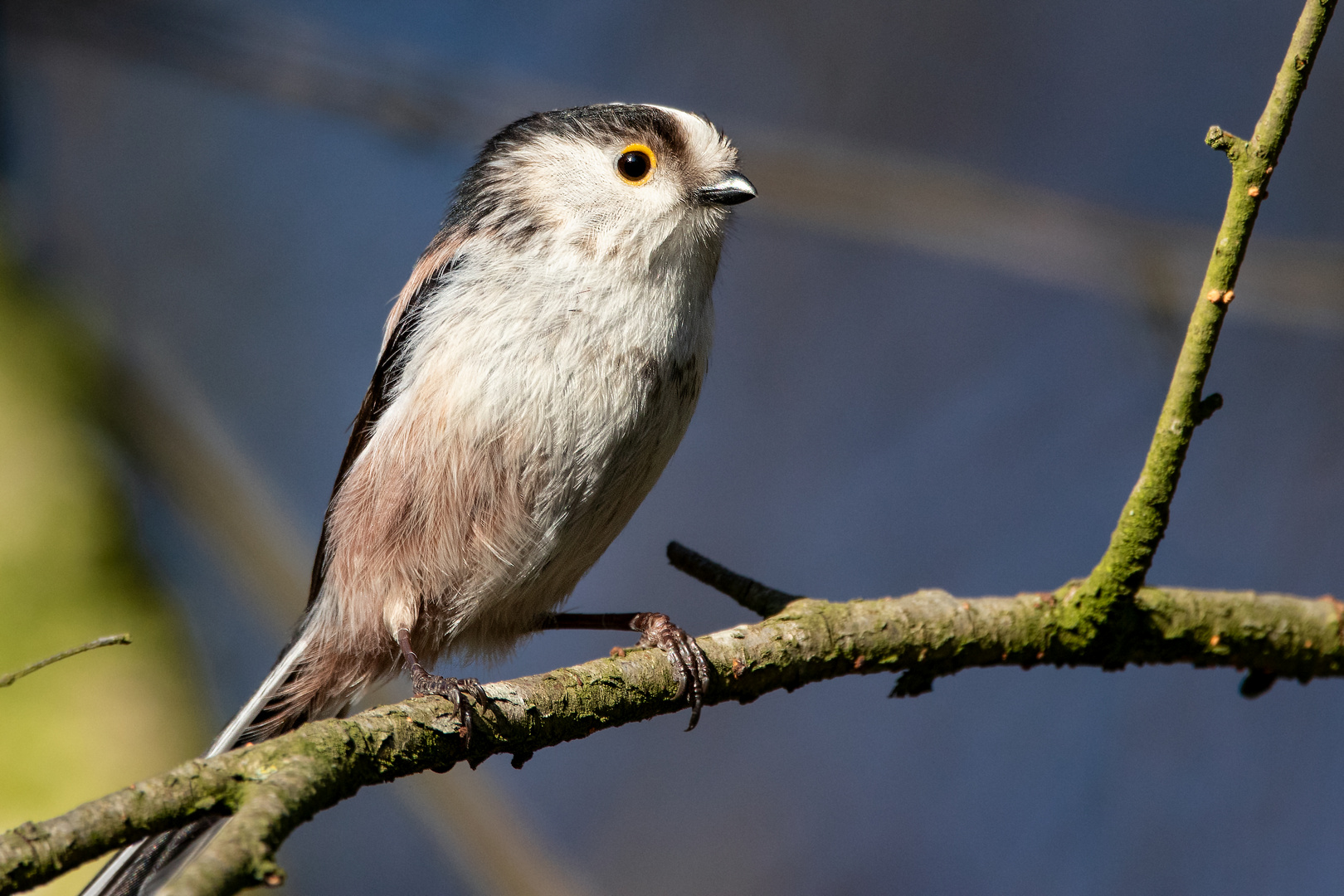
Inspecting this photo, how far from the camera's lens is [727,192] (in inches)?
111

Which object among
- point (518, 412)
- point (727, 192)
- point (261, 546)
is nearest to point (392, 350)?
point (518, 412)

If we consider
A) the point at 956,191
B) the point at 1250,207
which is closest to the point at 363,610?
the point at 1250,207

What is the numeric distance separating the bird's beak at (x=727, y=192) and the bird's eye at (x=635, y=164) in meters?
0.14

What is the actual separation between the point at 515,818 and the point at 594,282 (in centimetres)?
198

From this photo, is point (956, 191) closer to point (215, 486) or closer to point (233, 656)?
point (215, 486)

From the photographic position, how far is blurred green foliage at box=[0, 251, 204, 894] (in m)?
2.52

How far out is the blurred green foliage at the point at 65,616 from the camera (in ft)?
8.26

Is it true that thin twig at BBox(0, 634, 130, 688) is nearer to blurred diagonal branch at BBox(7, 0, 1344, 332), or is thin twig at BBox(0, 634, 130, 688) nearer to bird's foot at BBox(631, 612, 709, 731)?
bird's foot at BBox(631, 612, 709, 731)

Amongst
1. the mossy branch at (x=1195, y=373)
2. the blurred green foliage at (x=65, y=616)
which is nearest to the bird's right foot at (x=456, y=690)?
the blurred green foliage at (x=65, y=616)

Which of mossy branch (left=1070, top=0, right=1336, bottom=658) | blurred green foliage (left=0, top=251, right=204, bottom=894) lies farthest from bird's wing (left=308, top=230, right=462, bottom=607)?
mossy branch (left=1070, top=0, right=1336, bottom=658)

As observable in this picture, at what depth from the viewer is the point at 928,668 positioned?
2.36m

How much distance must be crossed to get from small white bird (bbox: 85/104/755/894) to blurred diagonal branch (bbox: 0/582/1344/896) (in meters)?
0.20

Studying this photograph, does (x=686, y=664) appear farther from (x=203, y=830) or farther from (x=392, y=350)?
(x=392, y=350)

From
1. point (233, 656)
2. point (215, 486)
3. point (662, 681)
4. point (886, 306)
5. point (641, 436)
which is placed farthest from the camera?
point (886, 306)
